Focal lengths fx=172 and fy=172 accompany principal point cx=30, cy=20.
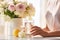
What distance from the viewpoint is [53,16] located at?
1.93m

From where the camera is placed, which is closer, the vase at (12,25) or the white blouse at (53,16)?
the vase at (12,25)

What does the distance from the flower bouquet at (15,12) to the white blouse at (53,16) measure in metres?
0.36

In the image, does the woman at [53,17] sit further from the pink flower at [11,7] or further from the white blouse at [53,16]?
the pink flower at [11,7]

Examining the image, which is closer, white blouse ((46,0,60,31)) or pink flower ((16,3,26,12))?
pink flower ((16,3,26,12))

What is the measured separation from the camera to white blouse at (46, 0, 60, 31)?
1.85m

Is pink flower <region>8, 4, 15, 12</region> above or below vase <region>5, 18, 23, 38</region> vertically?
above

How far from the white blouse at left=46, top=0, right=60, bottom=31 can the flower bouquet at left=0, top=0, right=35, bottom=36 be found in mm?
364

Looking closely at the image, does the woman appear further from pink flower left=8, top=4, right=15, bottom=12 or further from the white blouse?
pink flower left=8, top=4, right=15, bottom=12

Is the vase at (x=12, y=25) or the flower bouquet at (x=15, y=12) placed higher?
the flower bouquet at (x=15, y=12)

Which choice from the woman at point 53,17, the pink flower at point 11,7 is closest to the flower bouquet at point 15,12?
the pink flower at point 11,7

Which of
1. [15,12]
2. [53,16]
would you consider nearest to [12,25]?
[15,12]

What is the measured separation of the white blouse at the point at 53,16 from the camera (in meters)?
1.85

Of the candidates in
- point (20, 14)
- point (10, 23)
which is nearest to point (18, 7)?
point (20, 14)

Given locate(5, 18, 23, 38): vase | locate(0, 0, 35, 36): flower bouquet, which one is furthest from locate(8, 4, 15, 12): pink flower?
locate(5, 18, 23, 38): vase
